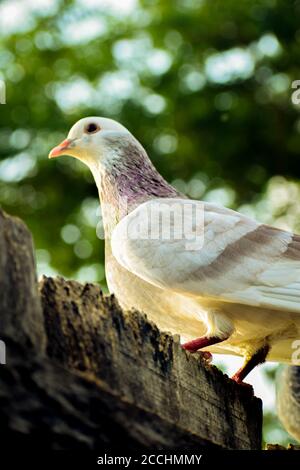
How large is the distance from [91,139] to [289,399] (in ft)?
8.00

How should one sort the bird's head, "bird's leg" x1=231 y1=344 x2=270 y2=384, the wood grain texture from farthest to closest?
the bird's head → "bird's leg" x1=231 y1=344 x2=270 y2=384 → the wood grain texture

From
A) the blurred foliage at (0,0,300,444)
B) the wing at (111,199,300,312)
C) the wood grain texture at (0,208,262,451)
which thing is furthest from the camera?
the blurred foliage at (0,0,300,444)

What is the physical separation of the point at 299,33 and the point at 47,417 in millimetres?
9710

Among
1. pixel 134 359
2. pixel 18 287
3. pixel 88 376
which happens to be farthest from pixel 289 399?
pixel 18 287

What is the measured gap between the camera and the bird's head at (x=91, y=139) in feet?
18.0

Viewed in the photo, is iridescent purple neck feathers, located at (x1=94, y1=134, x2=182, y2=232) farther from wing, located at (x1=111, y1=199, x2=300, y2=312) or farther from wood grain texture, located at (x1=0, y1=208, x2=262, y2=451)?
wood grain texture, located at (x1=0, y1=208, x2=262, y2=451)

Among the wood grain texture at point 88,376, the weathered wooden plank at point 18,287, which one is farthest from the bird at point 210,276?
the weathered wooden plank at point 18,287

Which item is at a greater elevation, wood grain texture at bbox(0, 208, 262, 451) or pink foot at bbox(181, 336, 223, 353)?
pink foot at bbox(181, 336, 223, 353)

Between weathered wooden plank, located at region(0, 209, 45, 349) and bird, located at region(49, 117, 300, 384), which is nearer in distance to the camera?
weathered wooden plank, located at region(0, 209, 45, 349)

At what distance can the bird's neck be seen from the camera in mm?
5074

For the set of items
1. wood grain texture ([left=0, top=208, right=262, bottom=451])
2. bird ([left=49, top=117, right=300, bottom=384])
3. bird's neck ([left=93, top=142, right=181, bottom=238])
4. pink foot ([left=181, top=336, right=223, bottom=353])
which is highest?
bird's neck ([left=93, top=142, right=181, bottom=238])

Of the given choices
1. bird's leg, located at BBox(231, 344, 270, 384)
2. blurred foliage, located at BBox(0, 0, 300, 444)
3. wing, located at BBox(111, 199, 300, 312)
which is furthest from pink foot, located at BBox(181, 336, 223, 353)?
blurred foliage, located at BBox(0, 0, 300, 444)

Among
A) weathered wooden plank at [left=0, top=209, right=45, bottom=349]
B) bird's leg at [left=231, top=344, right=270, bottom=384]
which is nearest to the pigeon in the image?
bird's leg at [left=231, top=344, right=270, bottom=384]

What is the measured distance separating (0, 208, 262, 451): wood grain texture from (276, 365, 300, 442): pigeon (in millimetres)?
3503
